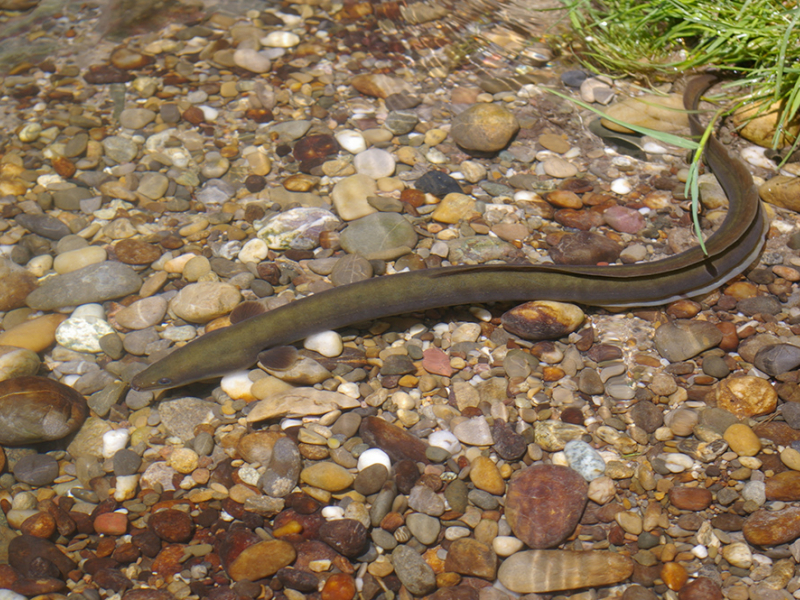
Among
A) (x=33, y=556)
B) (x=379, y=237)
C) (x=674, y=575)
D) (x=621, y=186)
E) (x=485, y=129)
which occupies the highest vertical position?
(x=485, y=129)

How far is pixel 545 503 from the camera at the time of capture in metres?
2.18

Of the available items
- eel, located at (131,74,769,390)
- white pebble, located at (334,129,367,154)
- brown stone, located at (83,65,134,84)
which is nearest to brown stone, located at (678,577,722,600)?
eel, located at (131,74,769,390)

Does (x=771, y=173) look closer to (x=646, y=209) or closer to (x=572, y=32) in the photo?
(x=646, y=209)

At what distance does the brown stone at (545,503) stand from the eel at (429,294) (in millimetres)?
878

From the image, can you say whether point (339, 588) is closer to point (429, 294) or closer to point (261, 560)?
point (261, 560)

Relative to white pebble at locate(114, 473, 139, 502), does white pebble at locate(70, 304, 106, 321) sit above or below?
above

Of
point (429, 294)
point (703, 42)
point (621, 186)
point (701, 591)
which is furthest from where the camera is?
point (703, 42)

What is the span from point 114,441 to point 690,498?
→ 2.53 metres

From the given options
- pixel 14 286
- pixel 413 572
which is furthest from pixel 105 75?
pixel 413 572

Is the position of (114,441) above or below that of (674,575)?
below

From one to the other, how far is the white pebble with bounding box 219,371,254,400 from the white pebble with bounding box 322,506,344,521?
71 cm

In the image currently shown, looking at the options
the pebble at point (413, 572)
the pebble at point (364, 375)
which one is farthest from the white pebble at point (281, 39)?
the pebble at point (413, 572)

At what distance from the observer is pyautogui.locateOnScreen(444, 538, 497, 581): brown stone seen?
207 cm

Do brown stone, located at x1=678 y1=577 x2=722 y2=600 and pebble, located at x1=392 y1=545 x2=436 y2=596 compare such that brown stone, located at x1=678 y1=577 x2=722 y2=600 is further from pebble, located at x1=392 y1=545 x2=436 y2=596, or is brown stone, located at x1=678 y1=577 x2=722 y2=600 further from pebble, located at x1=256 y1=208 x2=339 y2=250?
pebble, located at x1=256 y1=208 x2=339 y2=250
